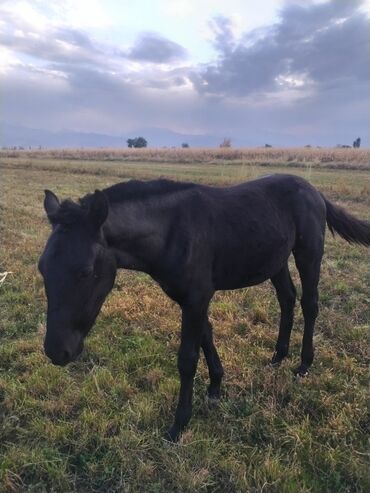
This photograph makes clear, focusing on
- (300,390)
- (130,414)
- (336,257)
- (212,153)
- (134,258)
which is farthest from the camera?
(212,153)

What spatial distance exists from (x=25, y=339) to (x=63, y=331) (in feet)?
8.17

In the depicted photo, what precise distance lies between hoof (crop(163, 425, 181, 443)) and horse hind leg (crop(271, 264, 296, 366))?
5.03 ft

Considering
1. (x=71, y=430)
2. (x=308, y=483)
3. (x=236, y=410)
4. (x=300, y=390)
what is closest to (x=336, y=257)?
(x=300, y=390)

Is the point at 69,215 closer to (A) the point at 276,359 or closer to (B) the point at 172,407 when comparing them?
(B) the point at 172,407

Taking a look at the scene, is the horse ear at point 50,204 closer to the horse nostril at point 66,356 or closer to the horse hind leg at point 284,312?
the horse nostril at point 66,356

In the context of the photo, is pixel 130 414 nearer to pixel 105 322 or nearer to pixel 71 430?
pixel 71 430

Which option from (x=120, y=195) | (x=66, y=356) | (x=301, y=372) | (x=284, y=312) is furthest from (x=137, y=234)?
(x=301, y=372)

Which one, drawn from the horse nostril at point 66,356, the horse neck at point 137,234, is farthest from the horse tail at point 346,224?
the horse nostril at point 66,356

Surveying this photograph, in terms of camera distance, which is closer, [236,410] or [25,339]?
[236,410]

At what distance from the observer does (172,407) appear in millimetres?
3723

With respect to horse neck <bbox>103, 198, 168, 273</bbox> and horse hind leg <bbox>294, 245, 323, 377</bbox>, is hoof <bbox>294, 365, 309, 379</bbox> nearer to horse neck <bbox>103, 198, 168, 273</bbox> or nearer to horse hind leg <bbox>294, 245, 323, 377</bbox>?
horse hind leg <bbox>294, 245, 323, 377</bbox>

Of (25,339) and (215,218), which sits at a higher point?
(215,218)

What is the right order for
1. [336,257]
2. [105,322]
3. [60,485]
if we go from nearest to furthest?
[60,485], [105,322], [336,257]

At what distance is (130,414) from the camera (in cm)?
357
